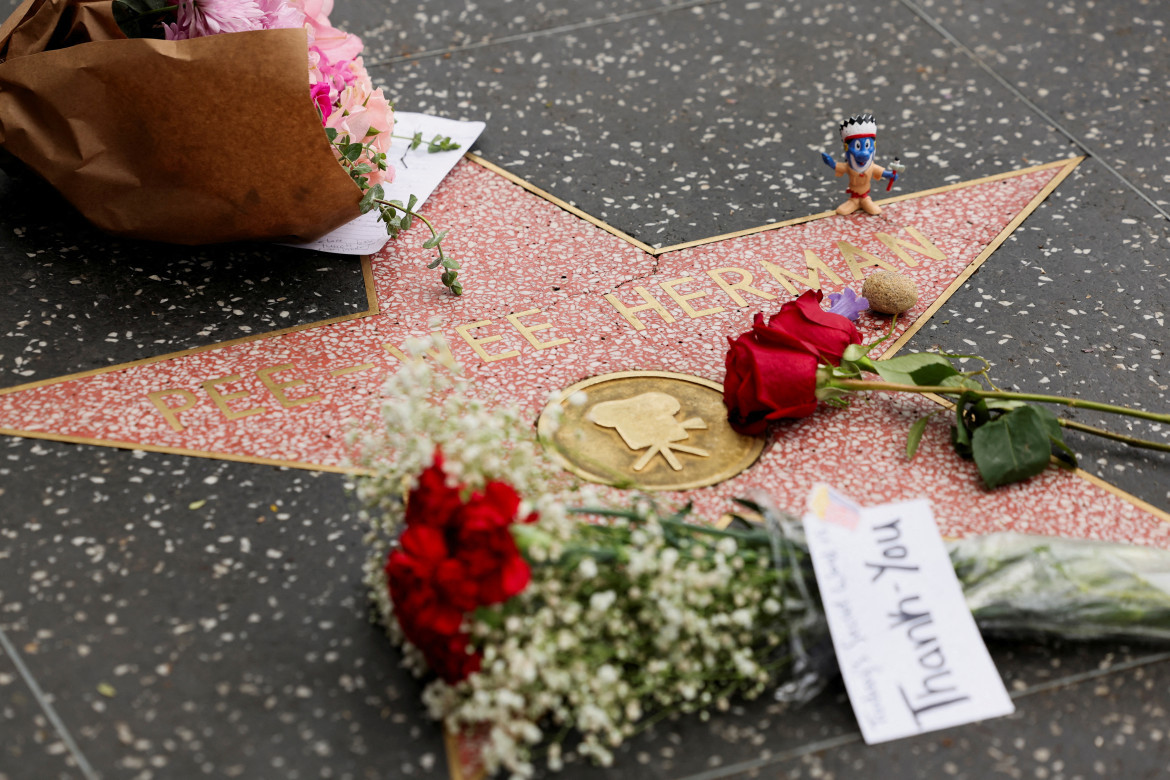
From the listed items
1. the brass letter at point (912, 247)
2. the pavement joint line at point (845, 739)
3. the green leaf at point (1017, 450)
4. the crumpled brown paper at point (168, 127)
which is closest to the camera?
the pavement joint line at point (845, 739)

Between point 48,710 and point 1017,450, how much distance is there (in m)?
1.18

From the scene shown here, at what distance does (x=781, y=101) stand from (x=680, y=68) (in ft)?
0.83

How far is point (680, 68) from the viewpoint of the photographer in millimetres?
2246

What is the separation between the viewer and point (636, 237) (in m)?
1.79

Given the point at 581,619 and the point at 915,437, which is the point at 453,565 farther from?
A: the point at 915,437

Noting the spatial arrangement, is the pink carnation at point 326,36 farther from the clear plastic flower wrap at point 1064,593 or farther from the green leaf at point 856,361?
the clear plastic flower wrap at point 1064,593

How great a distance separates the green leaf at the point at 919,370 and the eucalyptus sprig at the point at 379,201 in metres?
0.68

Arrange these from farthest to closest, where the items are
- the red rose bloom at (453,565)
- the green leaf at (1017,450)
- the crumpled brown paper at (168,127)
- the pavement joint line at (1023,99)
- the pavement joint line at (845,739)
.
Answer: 1. the pavement joint line at (1023,99)
2. the crumpled brown paper at (168,127)
3. the green leaf at (1017,450)
4. the pavement joint line at (845,739)
5. the red rose bloom at (453,565)

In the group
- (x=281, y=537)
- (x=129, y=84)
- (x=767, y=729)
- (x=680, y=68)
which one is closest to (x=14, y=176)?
(x=129, y=84)

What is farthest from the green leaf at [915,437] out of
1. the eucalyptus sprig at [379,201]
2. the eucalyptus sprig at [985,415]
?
the eucalyptus sprig at [379,201]

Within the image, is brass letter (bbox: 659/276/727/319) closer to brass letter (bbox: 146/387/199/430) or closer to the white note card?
the white note card

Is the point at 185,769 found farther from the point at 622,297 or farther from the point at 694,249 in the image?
the point at 694,249

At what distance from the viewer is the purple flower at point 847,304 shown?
5.09ft

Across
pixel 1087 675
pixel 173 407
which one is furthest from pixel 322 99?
pixel 1087 675
